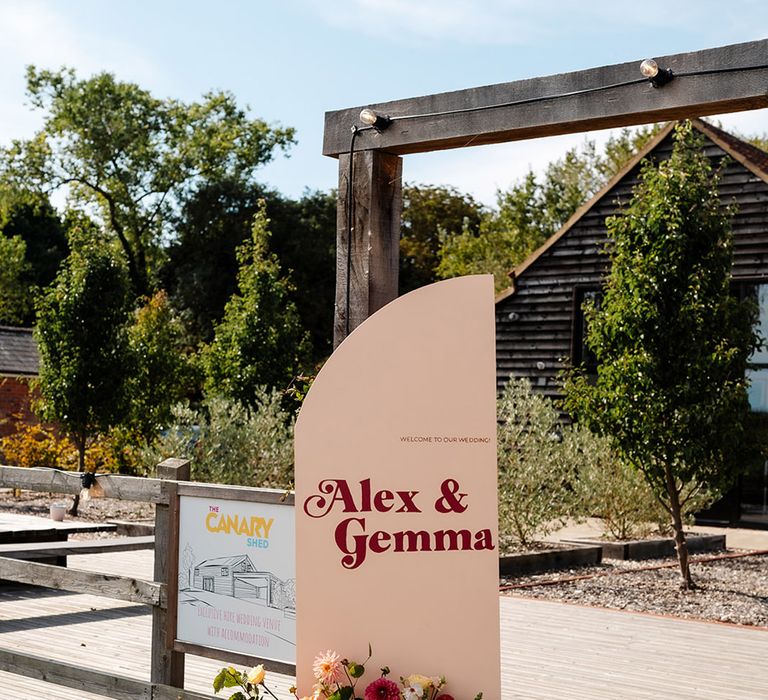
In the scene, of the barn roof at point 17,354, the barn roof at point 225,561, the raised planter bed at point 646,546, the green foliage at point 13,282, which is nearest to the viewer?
the barn roof at point 225,561

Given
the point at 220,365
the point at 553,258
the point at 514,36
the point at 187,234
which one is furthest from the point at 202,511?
the point at 187,234

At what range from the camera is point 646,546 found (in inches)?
533

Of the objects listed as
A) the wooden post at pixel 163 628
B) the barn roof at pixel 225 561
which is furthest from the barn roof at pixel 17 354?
the barn roof at pixel 225 561

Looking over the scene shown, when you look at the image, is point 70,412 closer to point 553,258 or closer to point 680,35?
point 553,258

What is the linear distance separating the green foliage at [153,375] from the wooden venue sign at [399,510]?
43.2 feet

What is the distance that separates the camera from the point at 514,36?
10.5 meters

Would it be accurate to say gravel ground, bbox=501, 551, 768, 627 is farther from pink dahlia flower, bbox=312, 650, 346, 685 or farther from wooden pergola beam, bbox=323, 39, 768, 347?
pink dahlia flower, bbox=312, 650, 346, 685

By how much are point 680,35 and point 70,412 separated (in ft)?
34.3

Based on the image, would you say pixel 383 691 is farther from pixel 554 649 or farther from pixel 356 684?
pixel 554 649

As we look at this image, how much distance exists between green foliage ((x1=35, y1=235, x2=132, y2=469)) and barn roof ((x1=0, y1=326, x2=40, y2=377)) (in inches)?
342

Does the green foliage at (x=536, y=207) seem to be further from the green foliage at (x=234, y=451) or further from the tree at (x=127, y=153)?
the green foliage at (x=234, y=451)

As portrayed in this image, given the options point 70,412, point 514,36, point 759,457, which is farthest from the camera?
point 70,412

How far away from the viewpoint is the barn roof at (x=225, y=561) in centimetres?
529

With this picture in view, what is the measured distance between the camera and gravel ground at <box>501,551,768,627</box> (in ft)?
32.5
